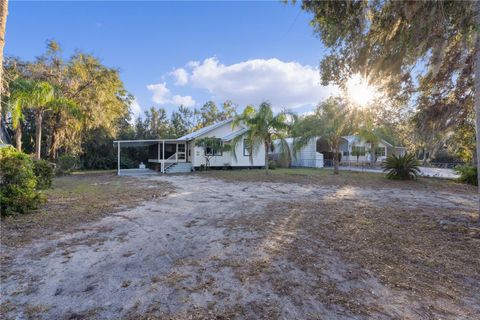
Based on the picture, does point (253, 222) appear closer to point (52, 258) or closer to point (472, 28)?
point (52, 258)

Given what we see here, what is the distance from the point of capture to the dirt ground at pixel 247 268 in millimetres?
2297

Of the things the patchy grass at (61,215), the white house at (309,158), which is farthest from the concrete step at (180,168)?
the patchy grass at (61,215)

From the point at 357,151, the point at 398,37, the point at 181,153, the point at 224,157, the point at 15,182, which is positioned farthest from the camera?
the point at 357,151

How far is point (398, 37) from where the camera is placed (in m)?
5.54

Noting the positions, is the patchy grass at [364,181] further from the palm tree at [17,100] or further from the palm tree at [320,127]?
the palm tree at [17,100]

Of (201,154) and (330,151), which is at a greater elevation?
(330,151)

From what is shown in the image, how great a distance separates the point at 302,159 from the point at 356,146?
6.23 metres

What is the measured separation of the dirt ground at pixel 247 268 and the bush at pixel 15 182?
2.09 ft

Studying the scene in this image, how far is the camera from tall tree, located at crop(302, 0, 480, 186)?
4.81 m

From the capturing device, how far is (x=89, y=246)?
3883mm

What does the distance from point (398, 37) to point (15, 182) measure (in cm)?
872

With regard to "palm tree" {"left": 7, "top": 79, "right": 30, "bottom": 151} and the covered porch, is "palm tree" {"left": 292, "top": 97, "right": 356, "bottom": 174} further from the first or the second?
"palm tree" {"left": 7, "top": 79, "right": 30, "bottom": 151}

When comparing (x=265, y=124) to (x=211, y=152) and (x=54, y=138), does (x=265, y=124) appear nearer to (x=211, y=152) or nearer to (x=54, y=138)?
(x=211, y=152)

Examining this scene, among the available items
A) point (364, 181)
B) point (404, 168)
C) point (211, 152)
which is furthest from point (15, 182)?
point (211, 152)
